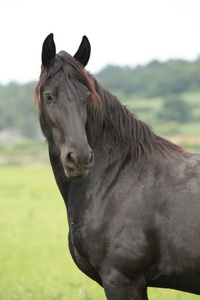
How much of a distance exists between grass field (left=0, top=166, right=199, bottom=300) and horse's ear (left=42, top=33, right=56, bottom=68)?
292 centimetres

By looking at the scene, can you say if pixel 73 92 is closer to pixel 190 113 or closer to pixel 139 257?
pixel 139 257

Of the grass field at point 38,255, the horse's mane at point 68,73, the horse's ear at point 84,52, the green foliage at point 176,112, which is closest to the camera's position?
the horse's mane at point 68,73

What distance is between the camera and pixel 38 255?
1078 cm

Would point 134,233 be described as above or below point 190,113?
below

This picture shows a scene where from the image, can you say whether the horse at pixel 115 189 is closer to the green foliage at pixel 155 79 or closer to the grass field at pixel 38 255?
the grass field at pixel 38 255

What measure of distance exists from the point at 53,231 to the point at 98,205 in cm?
1041

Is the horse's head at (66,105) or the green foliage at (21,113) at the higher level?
the green foliage at (21,113)

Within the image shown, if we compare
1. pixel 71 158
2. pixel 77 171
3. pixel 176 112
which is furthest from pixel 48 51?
pixel 176 112

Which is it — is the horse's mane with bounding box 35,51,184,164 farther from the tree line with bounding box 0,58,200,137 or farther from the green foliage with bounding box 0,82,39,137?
the green foliage with bounding box 0,82,39,137

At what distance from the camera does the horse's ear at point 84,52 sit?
147 inches

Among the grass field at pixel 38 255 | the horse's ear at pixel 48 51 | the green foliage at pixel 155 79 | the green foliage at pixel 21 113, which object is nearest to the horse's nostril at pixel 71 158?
the horse's ear at pixel 48 51

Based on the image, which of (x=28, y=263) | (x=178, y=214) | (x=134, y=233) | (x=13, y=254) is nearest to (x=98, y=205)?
(x=134, y=233)

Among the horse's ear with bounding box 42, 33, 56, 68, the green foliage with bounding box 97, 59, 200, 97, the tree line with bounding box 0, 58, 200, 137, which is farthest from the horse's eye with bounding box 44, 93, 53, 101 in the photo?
the green foliage with bounding box 97, 59, 200, 97

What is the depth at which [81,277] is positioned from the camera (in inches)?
334
